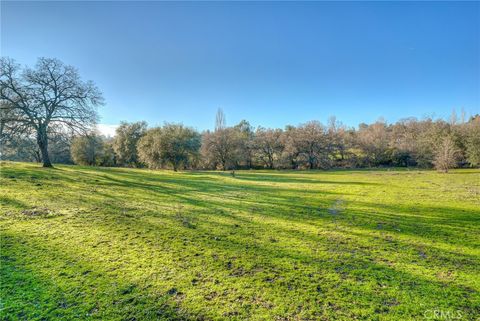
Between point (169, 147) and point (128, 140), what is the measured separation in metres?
15.7

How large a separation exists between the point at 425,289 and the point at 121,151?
55.7 m

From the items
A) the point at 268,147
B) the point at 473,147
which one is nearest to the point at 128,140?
the point at 268,147

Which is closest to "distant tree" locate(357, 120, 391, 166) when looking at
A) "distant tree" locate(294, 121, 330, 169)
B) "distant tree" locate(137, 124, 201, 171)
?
"distant tree" locate(294, 121, 330, 169)

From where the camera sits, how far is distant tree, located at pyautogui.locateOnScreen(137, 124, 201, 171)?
39662mm

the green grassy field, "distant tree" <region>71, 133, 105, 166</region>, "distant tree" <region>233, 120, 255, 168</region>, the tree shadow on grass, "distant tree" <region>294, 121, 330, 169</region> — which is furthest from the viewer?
"distant tree" <region>294, 121, 330, 169</region>

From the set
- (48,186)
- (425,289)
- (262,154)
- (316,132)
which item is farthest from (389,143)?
(48,186)

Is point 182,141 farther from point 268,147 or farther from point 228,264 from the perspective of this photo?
point 228,264

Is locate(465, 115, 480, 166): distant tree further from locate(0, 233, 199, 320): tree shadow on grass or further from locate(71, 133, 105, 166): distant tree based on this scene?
locate(71, 133, 105, 166): distant tree

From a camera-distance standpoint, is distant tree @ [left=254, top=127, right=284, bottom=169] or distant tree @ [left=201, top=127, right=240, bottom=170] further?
distant tree @ [left=254, top=127, right=284, bottom=169]

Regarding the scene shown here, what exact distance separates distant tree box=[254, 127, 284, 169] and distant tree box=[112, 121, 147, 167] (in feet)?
101

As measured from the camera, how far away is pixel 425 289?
453 cm

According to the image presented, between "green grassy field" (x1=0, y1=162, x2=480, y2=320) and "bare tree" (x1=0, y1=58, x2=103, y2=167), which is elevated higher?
"bare tree" (x1=0, y1=58, x2=103, y2=167)

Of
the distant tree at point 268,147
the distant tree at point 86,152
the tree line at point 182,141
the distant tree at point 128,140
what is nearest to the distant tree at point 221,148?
the tree line at point 182,141

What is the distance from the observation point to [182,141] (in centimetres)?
4166
